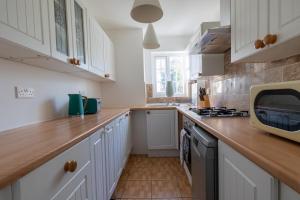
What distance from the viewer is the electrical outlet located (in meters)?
1.32

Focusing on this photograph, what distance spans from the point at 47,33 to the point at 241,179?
1383 millimetres

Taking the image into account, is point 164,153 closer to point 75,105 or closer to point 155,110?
point 155,110

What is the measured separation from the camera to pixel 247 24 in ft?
3.81

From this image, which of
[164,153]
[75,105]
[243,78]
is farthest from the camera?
[164,153]

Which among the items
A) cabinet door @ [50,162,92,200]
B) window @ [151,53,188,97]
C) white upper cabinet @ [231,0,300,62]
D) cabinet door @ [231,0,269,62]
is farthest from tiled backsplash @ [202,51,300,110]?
cabinet door @ [50,162,92,200]

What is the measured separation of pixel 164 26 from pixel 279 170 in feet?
9.95

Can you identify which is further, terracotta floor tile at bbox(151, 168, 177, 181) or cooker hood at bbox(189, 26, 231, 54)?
terracotta floor tile at bbox(151, 168, 177, 181)

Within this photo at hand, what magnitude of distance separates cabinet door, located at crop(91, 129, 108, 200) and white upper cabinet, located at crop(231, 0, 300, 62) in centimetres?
118

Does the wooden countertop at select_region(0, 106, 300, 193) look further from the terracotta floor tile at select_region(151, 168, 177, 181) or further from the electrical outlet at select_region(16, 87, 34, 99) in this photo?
the terracotta floor tile at select_region(151, 168, 177, 181)

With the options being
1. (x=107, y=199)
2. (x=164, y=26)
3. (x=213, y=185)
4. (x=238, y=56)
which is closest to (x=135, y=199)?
(x=107, y=199)

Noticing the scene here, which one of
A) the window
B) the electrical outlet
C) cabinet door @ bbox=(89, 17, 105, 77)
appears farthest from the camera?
the window

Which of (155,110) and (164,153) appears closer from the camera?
(155,110)

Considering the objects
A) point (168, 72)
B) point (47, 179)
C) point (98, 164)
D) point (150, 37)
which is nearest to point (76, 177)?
point (47, 179)

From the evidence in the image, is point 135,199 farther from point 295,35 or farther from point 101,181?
point 295,35
